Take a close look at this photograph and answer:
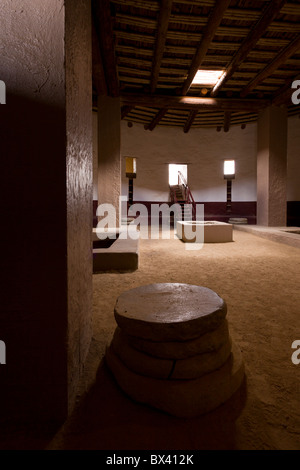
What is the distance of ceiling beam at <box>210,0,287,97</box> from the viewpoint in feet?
16.1

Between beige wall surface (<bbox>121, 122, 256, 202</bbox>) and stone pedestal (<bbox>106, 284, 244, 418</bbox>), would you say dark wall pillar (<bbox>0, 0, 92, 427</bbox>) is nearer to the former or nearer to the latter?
stone pedestal (<bbox>106, 284, 244, 418</bbox>)

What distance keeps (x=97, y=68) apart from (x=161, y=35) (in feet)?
5.97

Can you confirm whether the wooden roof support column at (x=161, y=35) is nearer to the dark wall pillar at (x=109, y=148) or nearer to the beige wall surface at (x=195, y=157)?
the dark wall pillar at (x=109, y=148)

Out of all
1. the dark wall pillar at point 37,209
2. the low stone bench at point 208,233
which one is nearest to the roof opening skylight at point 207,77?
the low stone bench at point 208,233

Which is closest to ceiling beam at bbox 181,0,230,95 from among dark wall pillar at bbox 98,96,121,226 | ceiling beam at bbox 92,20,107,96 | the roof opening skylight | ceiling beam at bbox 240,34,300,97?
the roof opening skylight

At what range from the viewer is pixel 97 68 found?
650 centimetres

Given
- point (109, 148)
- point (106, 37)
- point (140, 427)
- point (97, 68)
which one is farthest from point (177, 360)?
point (109, 148)

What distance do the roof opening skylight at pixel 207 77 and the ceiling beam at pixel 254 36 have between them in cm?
20

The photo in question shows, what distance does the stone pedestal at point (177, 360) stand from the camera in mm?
1407

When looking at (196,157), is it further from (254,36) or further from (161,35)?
(161,35)

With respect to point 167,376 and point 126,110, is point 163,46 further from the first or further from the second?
point 167,376

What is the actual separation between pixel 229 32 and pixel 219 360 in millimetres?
6840

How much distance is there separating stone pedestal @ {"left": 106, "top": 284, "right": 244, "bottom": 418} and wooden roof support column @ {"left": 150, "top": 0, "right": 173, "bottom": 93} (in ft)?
18.8

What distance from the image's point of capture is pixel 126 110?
1052cm
